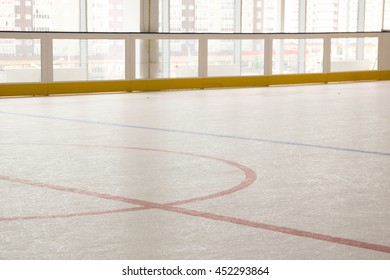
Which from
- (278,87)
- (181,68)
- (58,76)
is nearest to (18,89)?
(58,76)

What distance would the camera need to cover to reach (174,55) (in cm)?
3025

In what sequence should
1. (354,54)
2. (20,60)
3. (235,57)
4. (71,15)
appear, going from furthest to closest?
1. (354,54)
2. (235,57)
3. (71,15)
4. (20,60)

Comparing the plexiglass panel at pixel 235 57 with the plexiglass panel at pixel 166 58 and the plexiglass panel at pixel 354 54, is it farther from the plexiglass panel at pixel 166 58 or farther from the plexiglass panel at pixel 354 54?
the plexiglass panel at pixel 354 54

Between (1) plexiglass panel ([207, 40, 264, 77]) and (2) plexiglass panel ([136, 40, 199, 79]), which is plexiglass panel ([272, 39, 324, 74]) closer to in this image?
(1) plexiglass panel ([207, 40, 264, 77])

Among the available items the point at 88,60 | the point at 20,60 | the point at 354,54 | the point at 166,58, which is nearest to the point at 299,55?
the point at 354,54

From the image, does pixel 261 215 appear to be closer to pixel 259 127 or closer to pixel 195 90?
pixel 259 127

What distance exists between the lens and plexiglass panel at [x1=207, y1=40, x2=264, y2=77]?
31422mm

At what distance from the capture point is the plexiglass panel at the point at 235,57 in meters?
31.4

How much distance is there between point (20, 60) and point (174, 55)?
6444 mm

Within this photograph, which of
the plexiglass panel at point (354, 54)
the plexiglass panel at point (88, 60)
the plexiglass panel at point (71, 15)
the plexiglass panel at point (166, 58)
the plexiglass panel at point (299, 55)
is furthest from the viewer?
the plexiglass panel at point (354, 54)

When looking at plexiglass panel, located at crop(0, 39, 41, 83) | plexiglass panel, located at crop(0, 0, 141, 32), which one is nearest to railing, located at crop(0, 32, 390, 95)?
plexiglass panel, located at crop(0, 39, 41, 83)

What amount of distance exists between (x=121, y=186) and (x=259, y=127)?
749 centimetres

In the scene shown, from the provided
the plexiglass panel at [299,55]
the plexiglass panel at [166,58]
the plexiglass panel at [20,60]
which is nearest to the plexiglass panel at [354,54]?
the plexiglass panel at [299,55]

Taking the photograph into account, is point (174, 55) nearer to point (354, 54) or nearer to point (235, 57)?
point (235, 57)
